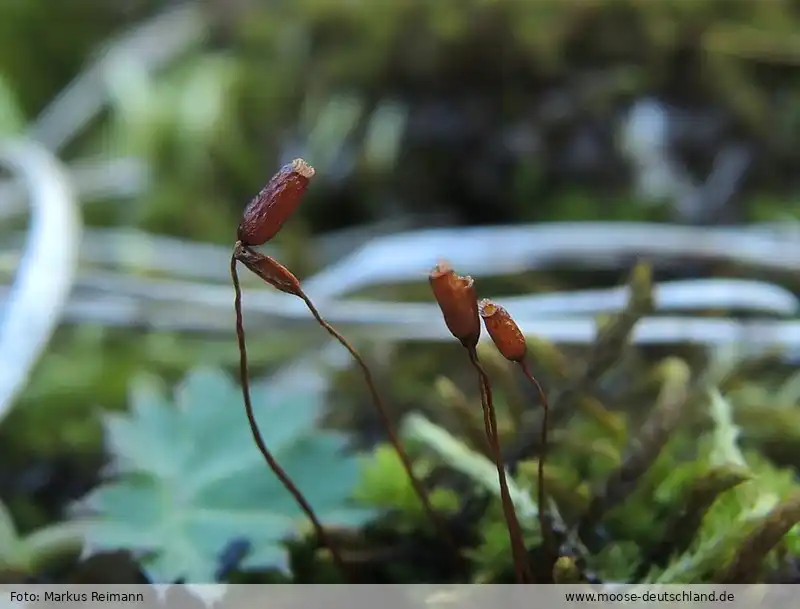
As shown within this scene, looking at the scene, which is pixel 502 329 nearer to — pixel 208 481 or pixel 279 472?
pixel 279 472

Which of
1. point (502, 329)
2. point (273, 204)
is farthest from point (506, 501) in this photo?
point (273, 204)

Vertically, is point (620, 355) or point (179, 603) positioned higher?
point (620, 355)

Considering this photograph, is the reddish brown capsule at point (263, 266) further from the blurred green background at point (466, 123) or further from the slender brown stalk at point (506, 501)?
the blurred green background at point (466, 123)

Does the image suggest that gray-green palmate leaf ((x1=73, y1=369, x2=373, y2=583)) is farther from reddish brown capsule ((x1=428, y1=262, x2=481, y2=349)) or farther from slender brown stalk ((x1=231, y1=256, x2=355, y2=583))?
reddish brown capsule ((x1=428, y1=262, x2=481, y2=349))

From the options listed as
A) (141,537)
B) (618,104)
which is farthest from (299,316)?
(618,104)

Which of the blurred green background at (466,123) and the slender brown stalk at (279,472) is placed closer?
the slender brown stalk at (279,472)

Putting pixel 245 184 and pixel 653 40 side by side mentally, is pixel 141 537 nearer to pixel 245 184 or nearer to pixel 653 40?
pixel 245 184

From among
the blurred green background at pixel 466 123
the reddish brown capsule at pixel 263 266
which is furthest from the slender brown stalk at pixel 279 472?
the blurred green background at pixel 466 123
